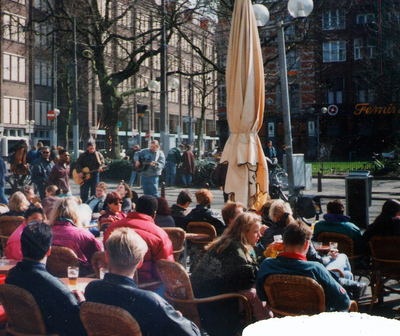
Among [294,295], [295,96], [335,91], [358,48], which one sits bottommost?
[294,295]

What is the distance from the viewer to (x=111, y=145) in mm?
27000

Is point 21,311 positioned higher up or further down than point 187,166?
further down

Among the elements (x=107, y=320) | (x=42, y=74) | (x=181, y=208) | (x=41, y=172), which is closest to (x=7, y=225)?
(x=181, y=208)

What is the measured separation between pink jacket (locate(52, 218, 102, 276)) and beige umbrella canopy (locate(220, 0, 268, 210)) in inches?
116

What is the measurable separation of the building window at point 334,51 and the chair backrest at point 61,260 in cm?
4633

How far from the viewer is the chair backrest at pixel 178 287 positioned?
3762 mm

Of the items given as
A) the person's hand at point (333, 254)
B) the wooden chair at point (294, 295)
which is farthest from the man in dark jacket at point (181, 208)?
the wooden chair at point (294, 295)

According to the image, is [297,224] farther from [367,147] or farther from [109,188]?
[367,147]

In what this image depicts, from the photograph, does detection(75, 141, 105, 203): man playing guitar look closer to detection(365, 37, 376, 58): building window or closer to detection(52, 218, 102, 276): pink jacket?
detection(52, 218, 102, 276): pink jacket

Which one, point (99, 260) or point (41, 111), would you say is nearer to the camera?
point (99, 260)

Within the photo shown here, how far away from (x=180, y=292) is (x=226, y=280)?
41cm

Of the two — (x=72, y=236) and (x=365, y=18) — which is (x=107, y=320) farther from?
(x=365, y=18)

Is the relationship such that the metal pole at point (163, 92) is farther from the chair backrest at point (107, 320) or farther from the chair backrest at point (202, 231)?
the chair backrest at point (107, 320)

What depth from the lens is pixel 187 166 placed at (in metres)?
19.2
